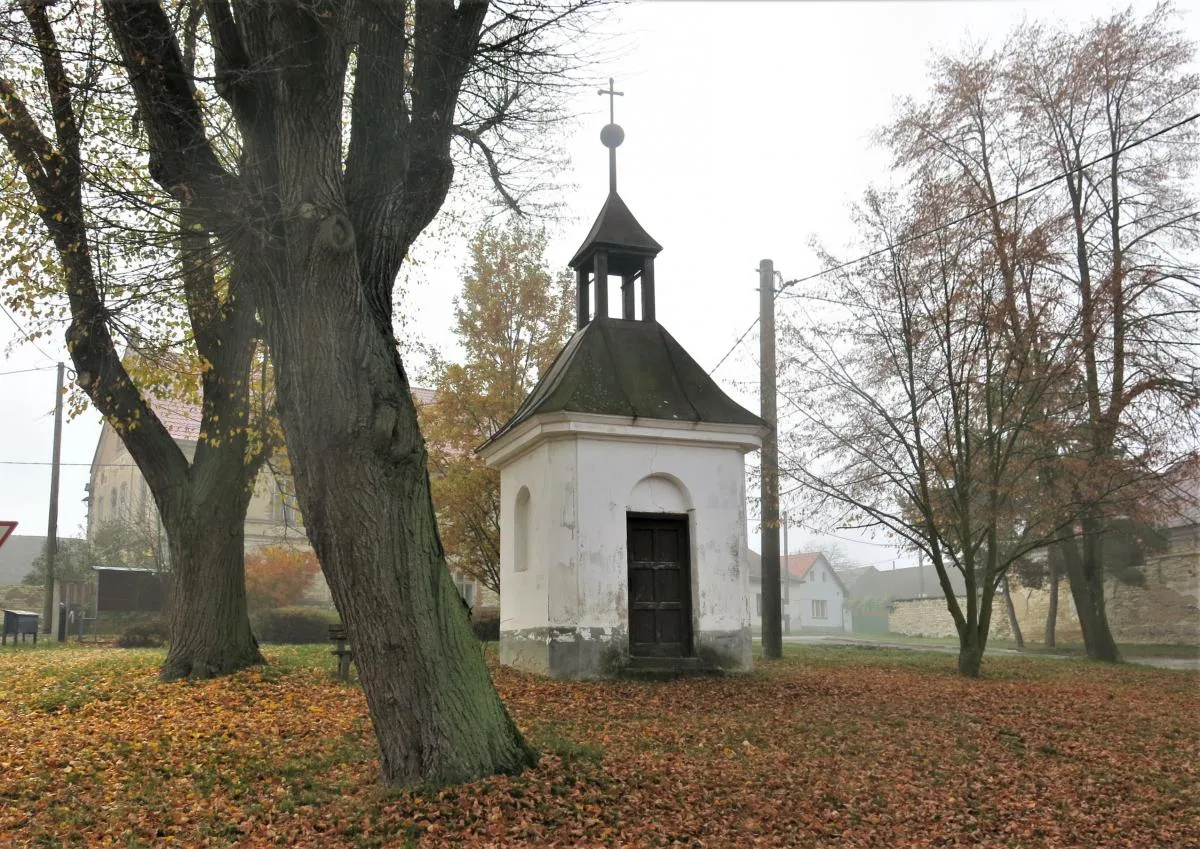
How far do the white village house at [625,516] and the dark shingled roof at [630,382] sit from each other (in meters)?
0.03

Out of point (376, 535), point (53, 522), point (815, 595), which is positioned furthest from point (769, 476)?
point (815, 595)

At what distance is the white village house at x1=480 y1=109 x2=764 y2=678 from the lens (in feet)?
43.1

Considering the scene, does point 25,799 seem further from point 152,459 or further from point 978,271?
point 978,271

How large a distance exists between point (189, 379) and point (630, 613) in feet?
22.1

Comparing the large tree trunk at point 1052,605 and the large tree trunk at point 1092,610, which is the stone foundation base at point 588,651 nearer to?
the large tree trunk at point 1092,610

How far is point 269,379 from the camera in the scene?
14.3 meters

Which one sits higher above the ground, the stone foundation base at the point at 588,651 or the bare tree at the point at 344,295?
the bare tree at the point at 344,295

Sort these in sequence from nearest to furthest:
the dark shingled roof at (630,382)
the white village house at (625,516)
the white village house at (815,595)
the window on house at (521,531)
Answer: the white village house at (625,516)
the dark shingled roof at (630,382)
the window on house at (521,531)
the white village house at (815,595)

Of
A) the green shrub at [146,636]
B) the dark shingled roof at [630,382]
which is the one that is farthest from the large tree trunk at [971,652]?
the green shrub at [146,636]

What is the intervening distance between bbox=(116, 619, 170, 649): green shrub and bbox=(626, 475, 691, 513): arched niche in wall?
13092 mm

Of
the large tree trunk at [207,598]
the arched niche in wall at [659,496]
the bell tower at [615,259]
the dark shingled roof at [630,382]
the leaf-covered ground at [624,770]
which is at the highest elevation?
the bell tower at [615,259]

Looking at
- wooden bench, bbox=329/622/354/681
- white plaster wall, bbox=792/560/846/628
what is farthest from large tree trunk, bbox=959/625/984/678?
white plaster wall, bbox=792/560/846/628

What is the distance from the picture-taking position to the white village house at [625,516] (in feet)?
43.1

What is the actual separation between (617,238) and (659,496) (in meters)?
4.35
